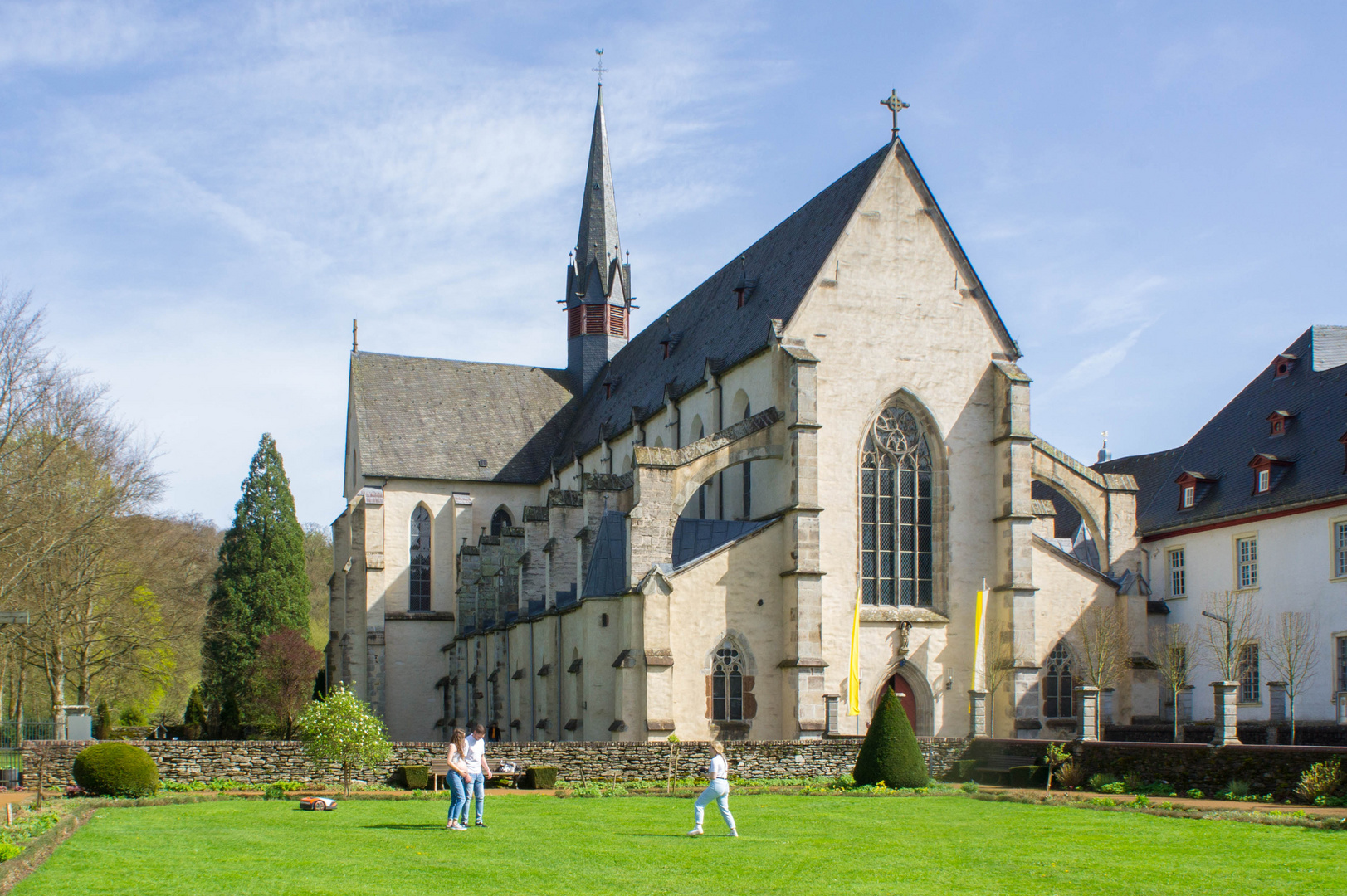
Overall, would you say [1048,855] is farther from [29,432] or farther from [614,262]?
[614,262]

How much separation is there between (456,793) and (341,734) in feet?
22.6

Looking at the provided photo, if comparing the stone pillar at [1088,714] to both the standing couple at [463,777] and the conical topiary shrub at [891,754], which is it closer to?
the conical topiary shrub at [891,754]

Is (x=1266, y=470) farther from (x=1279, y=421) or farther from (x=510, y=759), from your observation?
(x=510, y=759)

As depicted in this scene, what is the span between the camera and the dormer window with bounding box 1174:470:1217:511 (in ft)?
131

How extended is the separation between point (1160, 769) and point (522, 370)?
3874cm

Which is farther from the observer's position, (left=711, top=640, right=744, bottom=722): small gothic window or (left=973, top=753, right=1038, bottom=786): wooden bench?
(left=711, top=640, right=744, bottom=722): small gothic window

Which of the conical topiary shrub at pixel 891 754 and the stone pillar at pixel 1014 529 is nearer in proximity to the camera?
the conical topiary shrub at pixel 891 754

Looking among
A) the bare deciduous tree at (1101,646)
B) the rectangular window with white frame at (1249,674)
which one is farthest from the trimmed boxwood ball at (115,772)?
the rectangular window with white frame at (1249,674)

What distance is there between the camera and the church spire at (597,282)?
57.9 metres

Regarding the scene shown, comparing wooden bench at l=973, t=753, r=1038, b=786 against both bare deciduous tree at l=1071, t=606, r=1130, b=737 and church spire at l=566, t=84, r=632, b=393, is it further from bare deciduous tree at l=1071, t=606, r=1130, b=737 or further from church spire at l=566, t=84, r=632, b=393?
church spire at l=566, t=84, r=632, b=393

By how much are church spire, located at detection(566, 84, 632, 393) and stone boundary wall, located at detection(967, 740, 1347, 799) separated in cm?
3551

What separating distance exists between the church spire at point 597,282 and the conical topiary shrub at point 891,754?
34.4 m

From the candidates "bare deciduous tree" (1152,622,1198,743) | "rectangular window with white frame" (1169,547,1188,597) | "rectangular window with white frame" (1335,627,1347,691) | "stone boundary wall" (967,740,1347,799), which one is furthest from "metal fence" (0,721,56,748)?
"rectangular window with white frame" (1169,547,1188,597)

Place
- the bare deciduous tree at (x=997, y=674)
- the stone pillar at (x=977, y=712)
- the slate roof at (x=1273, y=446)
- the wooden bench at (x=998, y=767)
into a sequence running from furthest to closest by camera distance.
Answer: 1. the slate roof at (x=1273, y=446)
2. the bare deciduous tree at (x=997, y=674)
3. the stone pillar at (x=977, y=712)
4. the wooden bench at (x=998, y=767)
